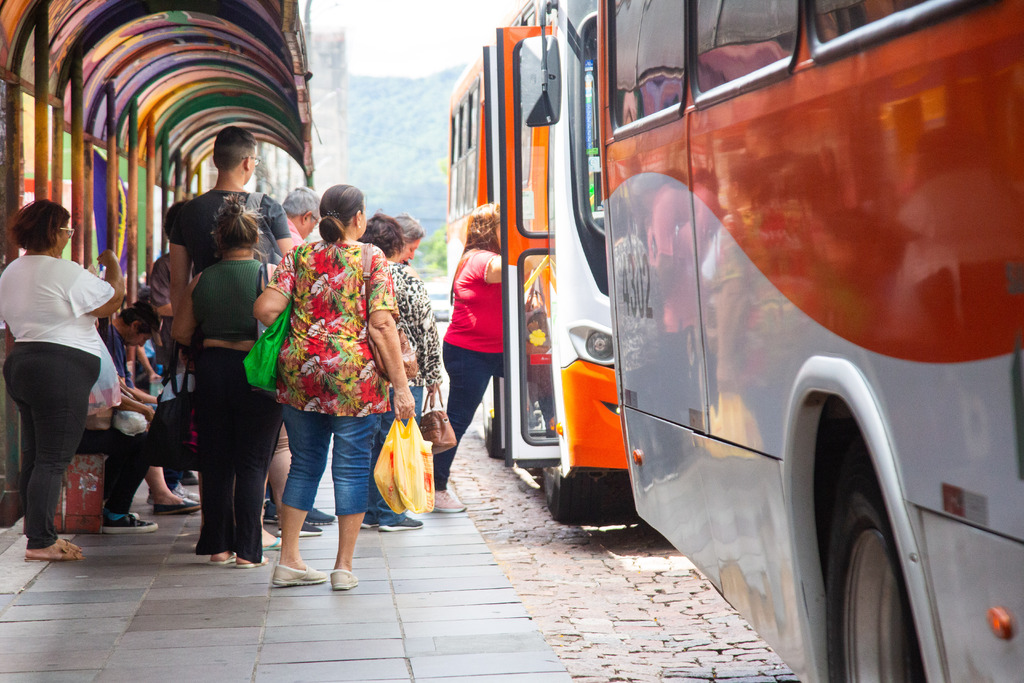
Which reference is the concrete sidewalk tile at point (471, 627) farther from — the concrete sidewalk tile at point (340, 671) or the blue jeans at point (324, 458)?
the blue jeans at point (324, 458)

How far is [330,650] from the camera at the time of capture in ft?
15.4

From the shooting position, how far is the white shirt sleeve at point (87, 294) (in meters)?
5.96

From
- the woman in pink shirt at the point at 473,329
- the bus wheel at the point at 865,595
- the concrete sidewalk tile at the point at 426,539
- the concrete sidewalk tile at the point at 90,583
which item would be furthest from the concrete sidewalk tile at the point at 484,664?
the woman in pink shirt at the point at 473,329

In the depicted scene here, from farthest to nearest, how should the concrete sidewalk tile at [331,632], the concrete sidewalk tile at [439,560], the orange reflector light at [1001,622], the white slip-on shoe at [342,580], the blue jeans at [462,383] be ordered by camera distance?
1. the blue jeans at [462,383]
2. the concrete sidewalk tile at [439,560]
3. the white slip-on shoe at [342,580]
4. the concrete sidewalk tile at [331,632]
5. the orange reflector light at [1001,622]

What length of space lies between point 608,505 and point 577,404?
4.10 feet

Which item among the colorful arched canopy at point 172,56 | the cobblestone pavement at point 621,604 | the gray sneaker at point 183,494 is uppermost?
the colorful arched canopy at point 172,56

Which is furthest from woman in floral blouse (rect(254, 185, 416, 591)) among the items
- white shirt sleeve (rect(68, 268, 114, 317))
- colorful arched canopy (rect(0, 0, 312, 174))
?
colorful arched canopy (rect(0, 0, 312, 174))

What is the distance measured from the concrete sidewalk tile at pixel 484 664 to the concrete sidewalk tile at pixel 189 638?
2.53ft

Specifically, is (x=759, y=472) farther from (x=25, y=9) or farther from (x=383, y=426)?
(x=25, y=9)

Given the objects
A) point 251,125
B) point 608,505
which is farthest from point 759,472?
point 251,125

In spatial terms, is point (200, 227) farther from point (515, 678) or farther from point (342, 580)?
point (515, 678)

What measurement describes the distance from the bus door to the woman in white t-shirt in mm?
2251

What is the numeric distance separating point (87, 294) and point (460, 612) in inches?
97.4

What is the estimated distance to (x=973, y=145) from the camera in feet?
6.43
